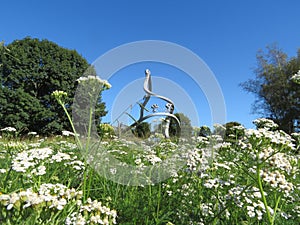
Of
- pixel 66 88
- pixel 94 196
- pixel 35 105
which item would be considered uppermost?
pixel 66 88

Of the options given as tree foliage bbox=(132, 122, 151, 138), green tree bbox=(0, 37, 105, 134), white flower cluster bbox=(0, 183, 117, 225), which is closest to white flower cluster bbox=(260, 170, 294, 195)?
white flower cluster bbox=(0, 183, 117, 225)

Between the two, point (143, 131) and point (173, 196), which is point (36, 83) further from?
point (173, 196)

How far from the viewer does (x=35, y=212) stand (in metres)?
1.26

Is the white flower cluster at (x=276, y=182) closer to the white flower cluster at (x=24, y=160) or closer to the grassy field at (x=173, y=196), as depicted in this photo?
the grassy field at (x=173, y=196)

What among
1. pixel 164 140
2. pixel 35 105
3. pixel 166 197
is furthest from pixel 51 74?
pixel 166 197

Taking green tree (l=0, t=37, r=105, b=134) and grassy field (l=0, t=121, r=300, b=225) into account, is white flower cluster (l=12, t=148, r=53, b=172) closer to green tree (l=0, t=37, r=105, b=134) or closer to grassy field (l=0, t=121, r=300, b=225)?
grassy field (l=0, t=121, r=300, b=225)

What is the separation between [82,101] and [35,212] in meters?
1.59

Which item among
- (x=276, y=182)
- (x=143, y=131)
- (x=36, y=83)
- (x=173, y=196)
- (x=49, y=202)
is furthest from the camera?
(x=36, y=83)

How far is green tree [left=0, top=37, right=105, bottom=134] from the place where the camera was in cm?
2122

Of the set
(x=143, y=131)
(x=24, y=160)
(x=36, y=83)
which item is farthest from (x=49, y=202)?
(x=36, y=83)

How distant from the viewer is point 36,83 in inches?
904

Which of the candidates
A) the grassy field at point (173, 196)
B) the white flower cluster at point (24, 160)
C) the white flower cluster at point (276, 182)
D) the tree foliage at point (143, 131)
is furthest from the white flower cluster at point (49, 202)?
the tree foliage at point (143, 131)

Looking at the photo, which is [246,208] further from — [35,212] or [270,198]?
[35,212]

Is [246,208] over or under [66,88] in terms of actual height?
under
